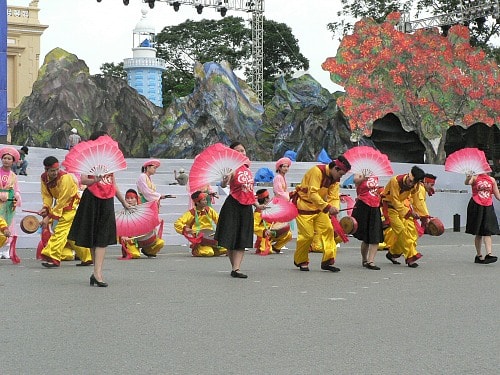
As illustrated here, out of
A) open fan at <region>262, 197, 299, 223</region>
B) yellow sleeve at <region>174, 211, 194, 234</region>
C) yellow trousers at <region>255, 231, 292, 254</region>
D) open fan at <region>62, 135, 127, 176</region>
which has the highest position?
open fan at <region>62, 135, 127, 176</region>

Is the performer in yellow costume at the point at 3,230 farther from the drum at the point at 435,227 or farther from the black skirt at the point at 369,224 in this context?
the drum at the point at 435,227

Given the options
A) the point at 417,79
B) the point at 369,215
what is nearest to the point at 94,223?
the point at 369,215

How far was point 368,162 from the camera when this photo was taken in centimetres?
1278

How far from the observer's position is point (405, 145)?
39.9 meters

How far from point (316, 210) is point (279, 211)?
1.68m

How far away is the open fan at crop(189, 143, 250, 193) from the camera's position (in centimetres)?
1129

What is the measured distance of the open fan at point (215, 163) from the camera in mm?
11289

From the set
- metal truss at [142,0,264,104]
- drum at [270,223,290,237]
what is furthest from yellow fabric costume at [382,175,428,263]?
metal truss at [142,0,264,104]

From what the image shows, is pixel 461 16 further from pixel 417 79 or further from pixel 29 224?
pixel 29 224

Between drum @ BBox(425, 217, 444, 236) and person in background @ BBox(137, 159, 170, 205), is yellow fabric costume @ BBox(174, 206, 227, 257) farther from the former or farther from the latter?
drum @ BBox(425, 217, 444, 236)

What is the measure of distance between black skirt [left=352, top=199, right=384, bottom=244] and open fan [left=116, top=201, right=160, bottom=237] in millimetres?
2746

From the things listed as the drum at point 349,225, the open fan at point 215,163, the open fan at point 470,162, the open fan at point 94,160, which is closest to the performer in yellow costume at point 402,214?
the drum at point 349,225

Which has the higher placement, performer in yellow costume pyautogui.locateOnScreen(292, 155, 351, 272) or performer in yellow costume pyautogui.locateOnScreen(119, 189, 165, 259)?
performer in yellow costume pyautogui.locateOnScreen(292, 155, 351, 272)

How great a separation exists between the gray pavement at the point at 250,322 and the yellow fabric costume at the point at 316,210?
41 cm
